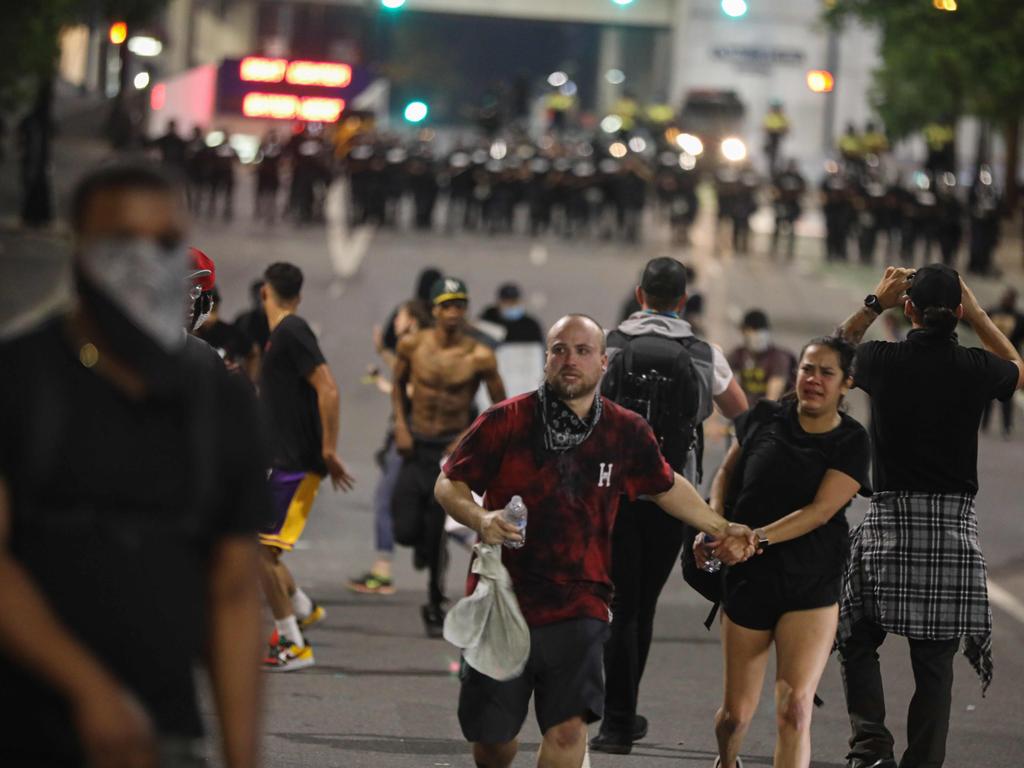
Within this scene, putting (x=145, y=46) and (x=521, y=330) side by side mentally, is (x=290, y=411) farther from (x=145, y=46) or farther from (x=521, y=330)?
(x=145, y=46)

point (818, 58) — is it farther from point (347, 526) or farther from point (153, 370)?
point (153, 370)

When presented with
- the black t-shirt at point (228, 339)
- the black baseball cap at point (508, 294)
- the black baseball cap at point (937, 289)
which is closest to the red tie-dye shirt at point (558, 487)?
the black baseball cap at point (937, 289)

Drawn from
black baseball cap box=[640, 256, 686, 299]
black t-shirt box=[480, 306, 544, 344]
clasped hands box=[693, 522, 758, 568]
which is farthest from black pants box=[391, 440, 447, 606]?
clasped hands box=[693, 522, 758, 568]

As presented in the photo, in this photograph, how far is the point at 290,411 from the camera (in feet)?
30.8

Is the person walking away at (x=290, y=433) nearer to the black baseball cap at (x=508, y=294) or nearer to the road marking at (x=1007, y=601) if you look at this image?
the black baseball cap at (x=508, y=294)

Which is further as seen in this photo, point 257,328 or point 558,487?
point 257,328

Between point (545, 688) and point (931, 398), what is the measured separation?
6.21 ft

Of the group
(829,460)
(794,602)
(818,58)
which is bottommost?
(794,602)

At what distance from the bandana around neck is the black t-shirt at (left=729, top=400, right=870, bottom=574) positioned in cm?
95

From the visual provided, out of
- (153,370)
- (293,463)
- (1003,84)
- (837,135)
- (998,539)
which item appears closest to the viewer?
(153,370)

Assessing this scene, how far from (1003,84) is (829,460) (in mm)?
35064

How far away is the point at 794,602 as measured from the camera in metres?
6.67

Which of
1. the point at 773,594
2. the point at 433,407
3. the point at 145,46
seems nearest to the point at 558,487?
the point at 773,594

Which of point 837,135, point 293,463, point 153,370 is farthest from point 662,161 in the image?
point 153,370
